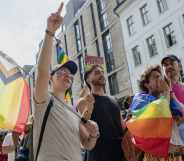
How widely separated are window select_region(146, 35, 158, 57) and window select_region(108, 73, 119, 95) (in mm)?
6071

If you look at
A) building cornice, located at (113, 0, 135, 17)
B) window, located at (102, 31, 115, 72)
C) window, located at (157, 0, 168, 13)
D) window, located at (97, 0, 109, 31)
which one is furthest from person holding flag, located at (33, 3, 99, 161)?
window, located at (97, 0, 109, 31)

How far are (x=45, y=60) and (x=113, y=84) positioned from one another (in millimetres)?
25653

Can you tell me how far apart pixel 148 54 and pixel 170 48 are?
7.52 ft

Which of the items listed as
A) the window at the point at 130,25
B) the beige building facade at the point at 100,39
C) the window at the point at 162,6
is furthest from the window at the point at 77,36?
the window at the point at 162,6

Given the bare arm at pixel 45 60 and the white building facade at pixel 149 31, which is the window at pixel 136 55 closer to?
the white building facade at pixel 149 31

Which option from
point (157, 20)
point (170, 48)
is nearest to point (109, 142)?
point (170, 48)

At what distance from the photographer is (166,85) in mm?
3314

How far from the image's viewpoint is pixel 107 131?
346cm

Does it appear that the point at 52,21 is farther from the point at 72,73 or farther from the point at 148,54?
the point at 148,54

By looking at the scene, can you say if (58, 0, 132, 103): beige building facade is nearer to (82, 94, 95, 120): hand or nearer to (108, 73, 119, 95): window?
(108, 73, 119, 95): window

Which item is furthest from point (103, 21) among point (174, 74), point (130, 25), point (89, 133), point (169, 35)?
point (89, 133)

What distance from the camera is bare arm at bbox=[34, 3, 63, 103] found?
2.47 meters

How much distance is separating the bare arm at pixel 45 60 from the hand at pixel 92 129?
49 centimetres

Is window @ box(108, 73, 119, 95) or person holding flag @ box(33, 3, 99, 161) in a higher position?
window @ box(108, 73, 119, 95)
